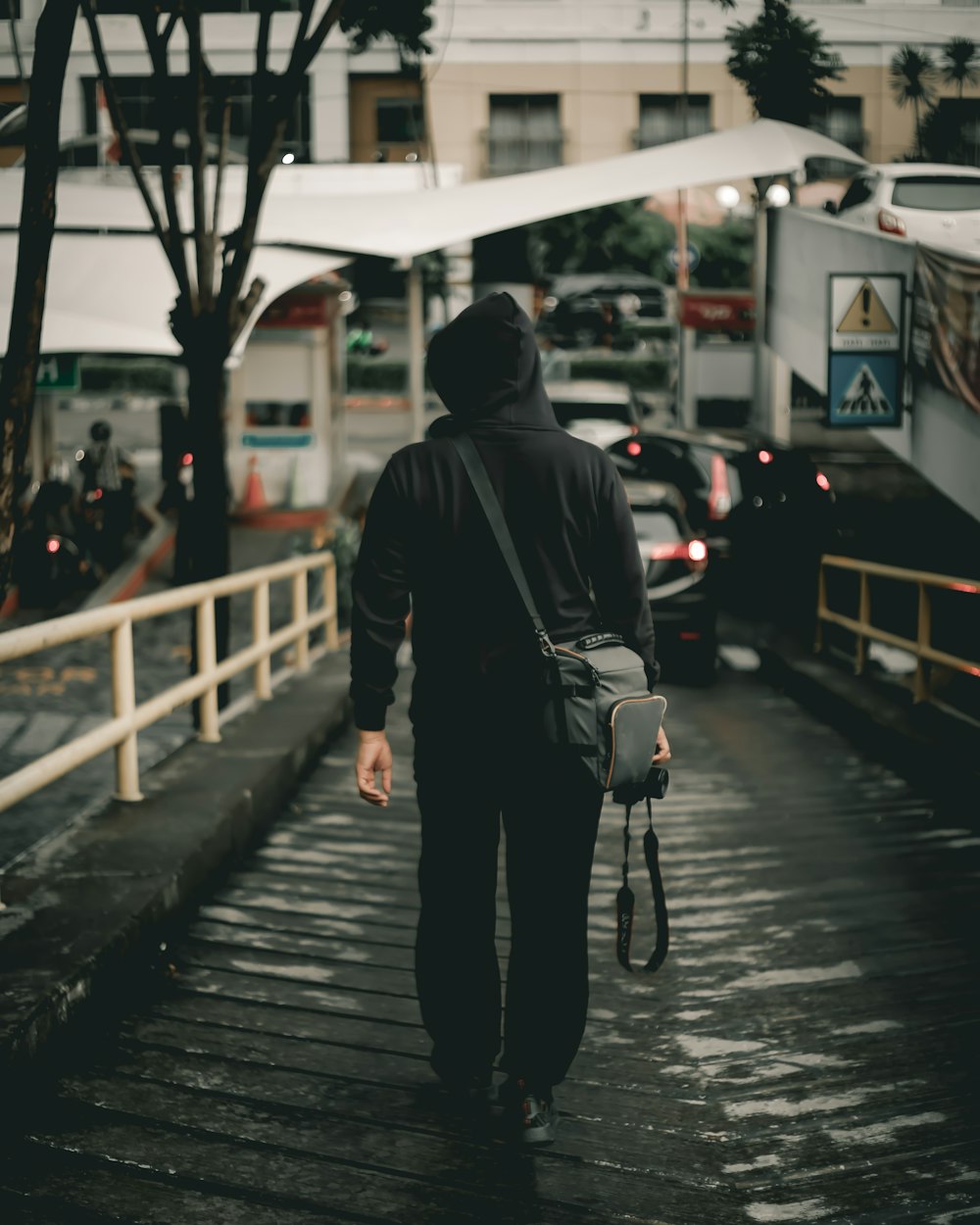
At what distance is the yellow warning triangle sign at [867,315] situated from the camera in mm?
9586

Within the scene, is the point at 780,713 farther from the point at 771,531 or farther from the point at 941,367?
the point at 771,531

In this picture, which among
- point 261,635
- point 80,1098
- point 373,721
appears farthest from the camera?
point 261,635

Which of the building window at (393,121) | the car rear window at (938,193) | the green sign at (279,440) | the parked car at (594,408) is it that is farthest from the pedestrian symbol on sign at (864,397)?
the building window at (393,121)

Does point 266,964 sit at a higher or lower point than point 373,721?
lower

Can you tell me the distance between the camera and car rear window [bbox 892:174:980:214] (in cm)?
1030

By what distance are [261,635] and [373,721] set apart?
16.6 feet

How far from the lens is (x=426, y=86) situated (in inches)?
845

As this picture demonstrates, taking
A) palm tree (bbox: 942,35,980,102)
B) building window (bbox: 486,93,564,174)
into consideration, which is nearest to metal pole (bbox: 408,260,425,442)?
building window (bbox: 486,93,564,174)

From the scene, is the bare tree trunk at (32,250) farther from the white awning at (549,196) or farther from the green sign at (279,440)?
the green sign at (279,440)

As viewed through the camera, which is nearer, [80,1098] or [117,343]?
[80,1098]

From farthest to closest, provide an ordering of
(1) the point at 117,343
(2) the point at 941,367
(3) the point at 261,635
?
1. (1) the point at 117,343
2. (2) the point at 941,367
3. (3) the point at 261,635

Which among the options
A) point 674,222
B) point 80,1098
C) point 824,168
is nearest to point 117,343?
point 824,168

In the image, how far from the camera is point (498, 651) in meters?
3.19

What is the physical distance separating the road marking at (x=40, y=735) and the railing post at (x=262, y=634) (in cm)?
176
